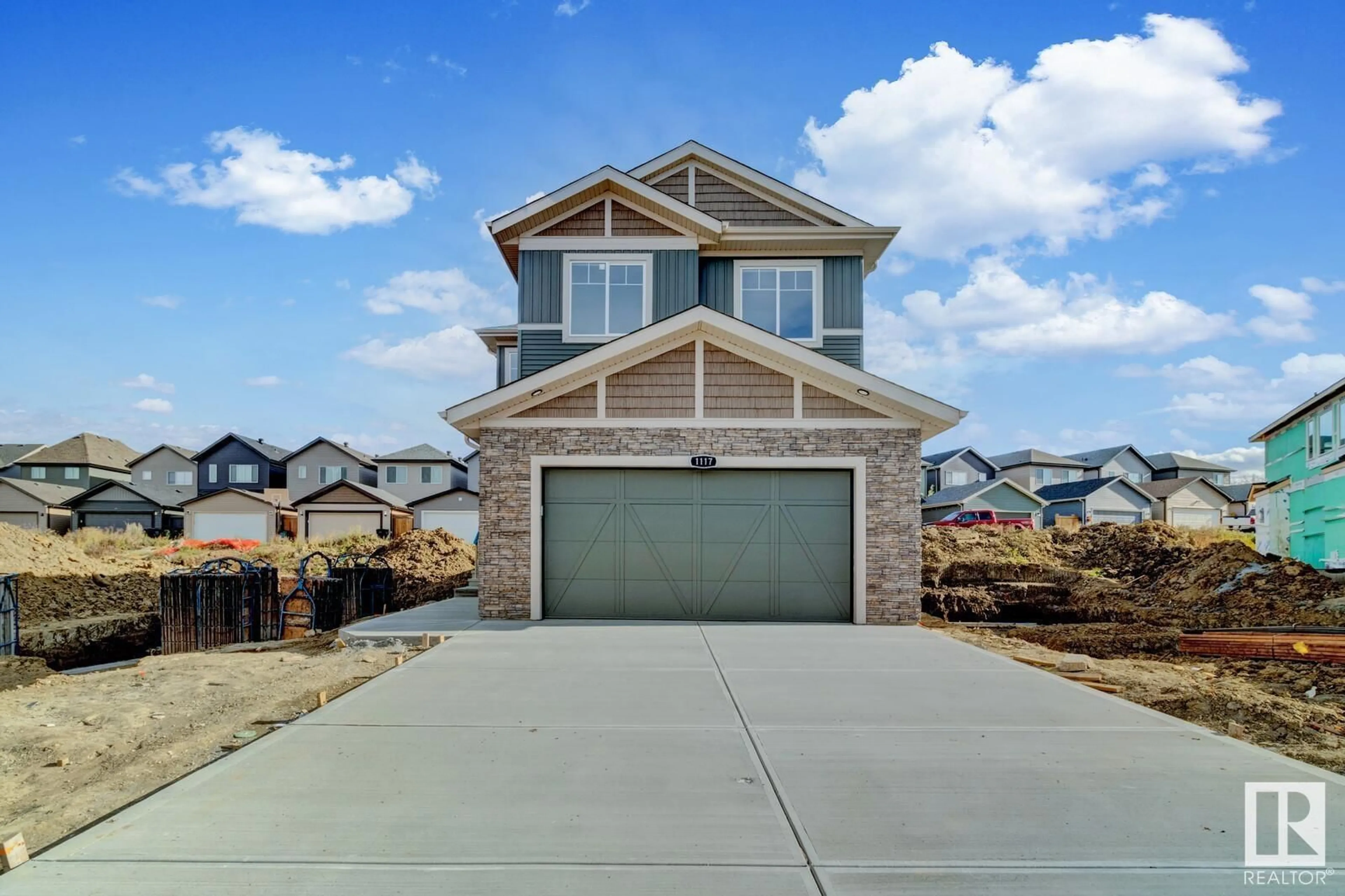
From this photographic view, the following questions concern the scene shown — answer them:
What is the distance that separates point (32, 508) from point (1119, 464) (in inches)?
2983

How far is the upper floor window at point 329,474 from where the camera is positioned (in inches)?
2301

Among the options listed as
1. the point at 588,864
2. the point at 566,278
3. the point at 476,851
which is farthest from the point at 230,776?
the point at 566,278

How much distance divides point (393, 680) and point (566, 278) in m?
9.78

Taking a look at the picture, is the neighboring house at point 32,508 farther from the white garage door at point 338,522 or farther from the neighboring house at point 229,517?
the white garage door at point 338,522

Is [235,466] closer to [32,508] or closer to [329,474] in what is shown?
[329,474]

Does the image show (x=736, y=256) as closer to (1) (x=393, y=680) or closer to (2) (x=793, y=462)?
(2) (x=793, y=462)

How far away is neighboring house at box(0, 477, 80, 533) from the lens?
4753cm

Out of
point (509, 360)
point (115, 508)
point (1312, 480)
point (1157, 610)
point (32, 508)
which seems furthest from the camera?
point (115, 508)

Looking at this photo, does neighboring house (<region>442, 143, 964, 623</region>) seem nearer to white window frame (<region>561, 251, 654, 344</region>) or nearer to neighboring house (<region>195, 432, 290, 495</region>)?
white window frame (<region>561, 251, 654, 344</region>)

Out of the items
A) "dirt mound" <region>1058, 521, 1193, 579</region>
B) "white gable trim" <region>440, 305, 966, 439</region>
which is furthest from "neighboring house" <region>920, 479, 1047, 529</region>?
"white gable trim" <region>440, 305, 966, 439</region>

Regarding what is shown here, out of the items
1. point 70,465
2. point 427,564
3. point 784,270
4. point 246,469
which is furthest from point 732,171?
point 70,465

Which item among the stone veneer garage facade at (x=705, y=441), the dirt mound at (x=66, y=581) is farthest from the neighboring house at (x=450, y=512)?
the stone veneer garage facade at (x=705, y=441)

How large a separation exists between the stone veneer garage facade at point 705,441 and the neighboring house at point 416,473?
148 ft

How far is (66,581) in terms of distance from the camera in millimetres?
21422
